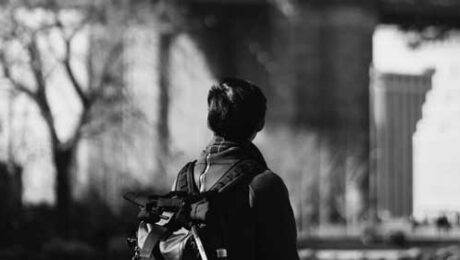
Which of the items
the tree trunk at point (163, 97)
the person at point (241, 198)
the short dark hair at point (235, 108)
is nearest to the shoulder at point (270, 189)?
the person at point (241, 198)

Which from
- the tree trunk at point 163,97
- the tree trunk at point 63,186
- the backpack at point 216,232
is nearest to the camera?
the backpack at point 216,232

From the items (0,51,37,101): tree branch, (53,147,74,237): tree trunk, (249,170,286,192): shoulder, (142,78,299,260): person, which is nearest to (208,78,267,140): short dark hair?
(142,78,299,260): person

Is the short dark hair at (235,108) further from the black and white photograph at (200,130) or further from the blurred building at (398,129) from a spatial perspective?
the blurred building at (398,129)

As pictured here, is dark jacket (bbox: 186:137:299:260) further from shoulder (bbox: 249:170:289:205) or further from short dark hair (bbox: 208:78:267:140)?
short dark hair (bbox: 208:78:267:140)

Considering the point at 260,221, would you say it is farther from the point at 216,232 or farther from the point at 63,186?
the point at 63,186

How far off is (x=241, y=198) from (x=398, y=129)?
162 meters

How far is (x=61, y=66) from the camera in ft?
121

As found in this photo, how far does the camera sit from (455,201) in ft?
466

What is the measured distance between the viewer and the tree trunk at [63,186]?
1383 inches

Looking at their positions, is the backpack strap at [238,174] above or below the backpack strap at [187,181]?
above

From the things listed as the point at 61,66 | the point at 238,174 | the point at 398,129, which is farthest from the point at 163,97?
the point at 398,129

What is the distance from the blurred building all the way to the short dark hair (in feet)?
419

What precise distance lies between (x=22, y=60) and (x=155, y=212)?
31.6 metres

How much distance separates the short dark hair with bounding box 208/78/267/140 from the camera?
4.41m
